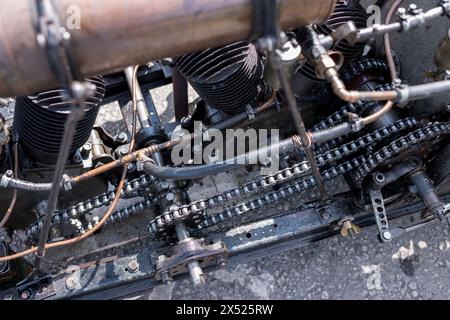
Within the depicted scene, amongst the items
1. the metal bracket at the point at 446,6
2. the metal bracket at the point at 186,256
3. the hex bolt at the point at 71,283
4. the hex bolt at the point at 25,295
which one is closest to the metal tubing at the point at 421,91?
the metal bracket at the point at 446,6

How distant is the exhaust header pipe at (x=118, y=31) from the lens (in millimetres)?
1104

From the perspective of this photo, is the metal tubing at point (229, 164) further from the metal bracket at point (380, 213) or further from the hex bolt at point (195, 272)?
the metal bracket at point (380, 213)

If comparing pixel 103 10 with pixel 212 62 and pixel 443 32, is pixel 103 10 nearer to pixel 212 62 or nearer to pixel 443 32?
pixel 212 62

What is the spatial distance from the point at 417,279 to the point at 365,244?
0.24 metres

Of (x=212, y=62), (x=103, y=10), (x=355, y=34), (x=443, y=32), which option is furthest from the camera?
(x=443, y=32)

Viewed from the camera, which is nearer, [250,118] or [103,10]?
[103,10]

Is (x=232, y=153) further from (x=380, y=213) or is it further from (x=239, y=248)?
(x=380, y=213)

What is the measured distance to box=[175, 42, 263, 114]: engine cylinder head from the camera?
162 cm

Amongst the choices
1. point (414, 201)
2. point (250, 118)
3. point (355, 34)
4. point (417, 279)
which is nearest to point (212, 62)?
point (250, 118)

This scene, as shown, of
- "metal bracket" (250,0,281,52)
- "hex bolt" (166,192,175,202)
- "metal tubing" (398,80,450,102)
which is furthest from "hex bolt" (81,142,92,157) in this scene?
"metal tubing" (398,80,450,102)

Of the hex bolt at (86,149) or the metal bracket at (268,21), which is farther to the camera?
the hex bolt at (86,149)

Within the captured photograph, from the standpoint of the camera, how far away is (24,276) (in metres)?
1.87

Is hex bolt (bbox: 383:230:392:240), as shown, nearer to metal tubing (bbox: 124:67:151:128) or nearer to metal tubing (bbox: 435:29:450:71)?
metal tubing (bbox: 435:29:450:71)

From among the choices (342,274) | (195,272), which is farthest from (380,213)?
(195,272)
